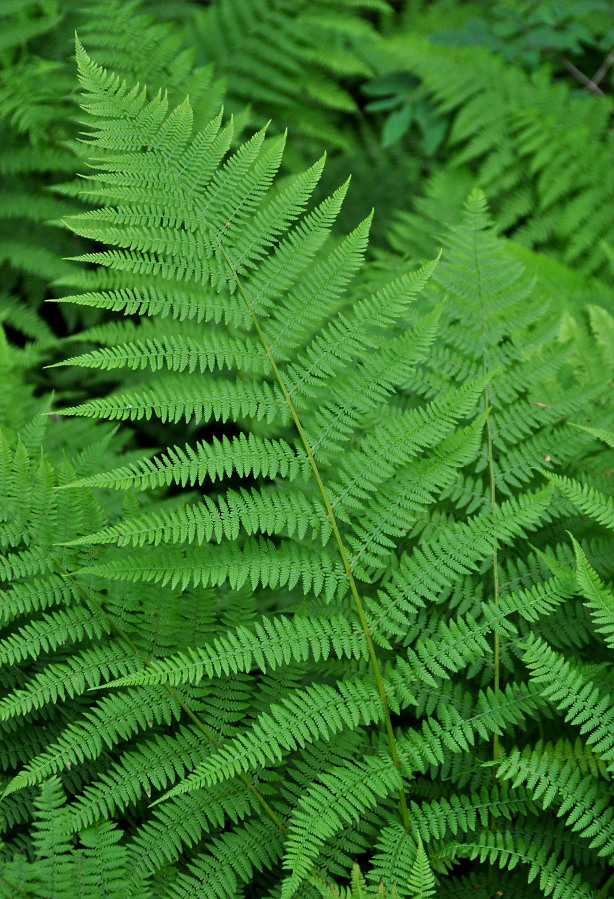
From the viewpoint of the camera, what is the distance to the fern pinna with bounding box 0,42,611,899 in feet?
5.67

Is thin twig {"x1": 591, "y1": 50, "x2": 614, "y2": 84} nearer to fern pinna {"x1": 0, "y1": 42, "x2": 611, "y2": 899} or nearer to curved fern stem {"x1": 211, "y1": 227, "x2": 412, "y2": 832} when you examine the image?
fern pinna {"x1": 0, "y1": 42, "x2": 611, "y2": 899}

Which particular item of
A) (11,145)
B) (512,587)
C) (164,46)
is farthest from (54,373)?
(512,587)

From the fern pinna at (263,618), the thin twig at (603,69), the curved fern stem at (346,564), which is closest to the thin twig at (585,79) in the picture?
the thin twig at (603,69)

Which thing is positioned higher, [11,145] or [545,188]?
[545,188]

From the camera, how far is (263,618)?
1.72m

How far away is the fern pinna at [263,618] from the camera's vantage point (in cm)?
173

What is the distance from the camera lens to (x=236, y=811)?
185 cm

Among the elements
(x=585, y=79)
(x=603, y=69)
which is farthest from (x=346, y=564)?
(x=603, y=69)

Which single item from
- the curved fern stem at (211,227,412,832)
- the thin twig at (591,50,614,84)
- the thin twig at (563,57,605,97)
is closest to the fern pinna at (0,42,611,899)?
the curved fern stem at (211,227,412,832)

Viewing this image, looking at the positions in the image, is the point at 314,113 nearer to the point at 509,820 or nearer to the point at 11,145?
the point at 11,145

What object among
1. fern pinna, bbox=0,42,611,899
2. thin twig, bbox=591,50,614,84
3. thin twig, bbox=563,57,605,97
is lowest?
fern pinna, bbox=0,42,611,899

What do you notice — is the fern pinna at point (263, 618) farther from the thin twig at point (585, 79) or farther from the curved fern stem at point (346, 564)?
the thin twig at point (585, 79)

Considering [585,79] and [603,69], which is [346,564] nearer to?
[585,79]

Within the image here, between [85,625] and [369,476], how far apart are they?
91cm
